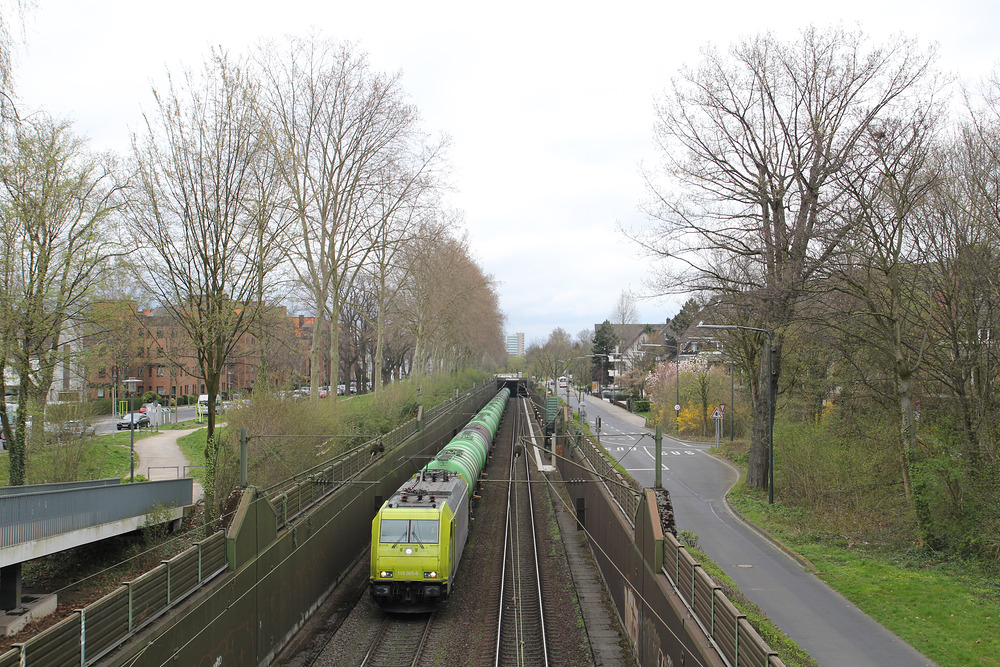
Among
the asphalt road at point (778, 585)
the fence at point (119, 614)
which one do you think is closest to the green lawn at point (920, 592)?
the asphalt road at point (778, 585)

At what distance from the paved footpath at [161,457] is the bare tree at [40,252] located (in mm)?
7767

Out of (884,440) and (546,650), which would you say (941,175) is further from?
(546,650)

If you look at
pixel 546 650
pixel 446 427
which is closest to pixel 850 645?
pixel 546 650

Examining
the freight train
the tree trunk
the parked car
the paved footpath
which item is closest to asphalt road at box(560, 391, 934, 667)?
the tree trunk

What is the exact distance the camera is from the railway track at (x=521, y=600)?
43.1 ft

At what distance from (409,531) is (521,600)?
371cm

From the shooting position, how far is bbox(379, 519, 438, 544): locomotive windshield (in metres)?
14.9

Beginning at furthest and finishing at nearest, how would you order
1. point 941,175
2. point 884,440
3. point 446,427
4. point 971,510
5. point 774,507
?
point 446,427 → point 774,507 → point 884,440 → point 941,175 → point 971,510

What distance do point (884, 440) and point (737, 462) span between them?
577 inches

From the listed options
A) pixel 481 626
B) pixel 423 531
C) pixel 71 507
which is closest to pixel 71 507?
pixel 71 507

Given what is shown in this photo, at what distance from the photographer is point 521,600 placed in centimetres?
1634

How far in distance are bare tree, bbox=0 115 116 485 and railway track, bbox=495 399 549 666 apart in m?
14.2

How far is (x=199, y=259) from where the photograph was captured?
18828mm

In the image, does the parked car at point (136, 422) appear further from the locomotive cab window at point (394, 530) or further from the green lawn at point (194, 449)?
the locomotive cab window at point (394, 530)
